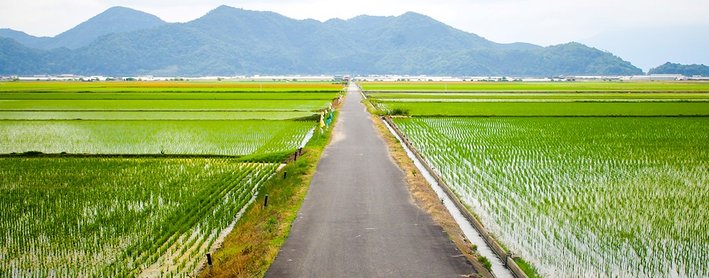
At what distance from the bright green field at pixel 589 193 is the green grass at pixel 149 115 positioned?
13.7m

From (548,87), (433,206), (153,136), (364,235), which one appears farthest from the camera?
(548,87)

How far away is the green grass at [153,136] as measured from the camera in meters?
20.6

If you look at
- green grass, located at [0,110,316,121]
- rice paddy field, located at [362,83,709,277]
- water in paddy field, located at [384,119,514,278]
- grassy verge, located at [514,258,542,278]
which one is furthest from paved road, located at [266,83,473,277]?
green grass, located at [0,110,316,121]

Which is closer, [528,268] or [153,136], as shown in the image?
[528,268]

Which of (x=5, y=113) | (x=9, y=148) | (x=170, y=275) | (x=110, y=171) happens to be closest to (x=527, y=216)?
(x=170, y=275)

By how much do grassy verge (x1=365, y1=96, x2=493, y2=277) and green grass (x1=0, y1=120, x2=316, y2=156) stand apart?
5.34 metres

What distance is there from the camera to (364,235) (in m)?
9.40

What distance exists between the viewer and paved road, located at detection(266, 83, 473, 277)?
25.8ft

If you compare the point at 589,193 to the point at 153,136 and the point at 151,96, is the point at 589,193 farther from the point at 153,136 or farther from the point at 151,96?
the point at 151,96

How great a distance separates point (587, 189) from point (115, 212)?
10.8 metres

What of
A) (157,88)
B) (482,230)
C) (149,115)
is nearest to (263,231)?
(482,230)

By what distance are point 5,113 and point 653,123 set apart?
40397mm

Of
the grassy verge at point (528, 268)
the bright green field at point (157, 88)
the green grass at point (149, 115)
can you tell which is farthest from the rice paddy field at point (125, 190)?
the bright green field at point (157, 88)

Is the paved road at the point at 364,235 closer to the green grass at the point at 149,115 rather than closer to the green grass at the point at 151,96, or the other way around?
the green grass at the point at 149,115
